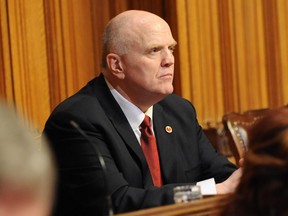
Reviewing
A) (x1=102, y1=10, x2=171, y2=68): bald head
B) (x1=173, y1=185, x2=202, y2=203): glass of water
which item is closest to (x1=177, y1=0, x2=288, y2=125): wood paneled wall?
(x1=102, y1=10, x2=171, y2=68): bald head

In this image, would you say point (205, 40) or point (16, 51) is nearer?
point (16, 51)

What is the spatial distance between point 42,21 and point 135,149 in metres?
1.93

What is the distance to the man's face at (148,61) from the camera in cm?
367

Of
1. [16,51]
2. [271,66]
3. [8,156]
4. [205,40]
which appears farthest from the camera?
[271,66]

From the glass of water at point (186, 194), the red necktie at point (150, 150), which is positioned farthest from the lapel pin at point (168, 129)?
the glass of water at point (186, 194)

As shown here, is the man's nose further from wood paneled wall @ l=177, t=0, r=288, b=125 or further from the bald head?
wood paneled wall @ l=177, t=0, r=288, b=125

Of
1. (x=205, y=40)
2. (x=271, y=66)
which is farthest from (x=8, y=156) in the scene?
(x=271, y=66)

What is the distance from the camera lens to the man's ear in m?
3.72

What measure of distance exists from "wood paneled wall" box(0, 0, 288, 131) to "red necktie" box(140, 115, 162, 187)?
Result: 141 centimetres

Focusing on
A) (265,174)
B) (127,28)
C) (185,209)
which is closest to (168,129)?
(127,28)

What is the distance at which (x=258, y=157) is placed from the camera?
1.14 meters

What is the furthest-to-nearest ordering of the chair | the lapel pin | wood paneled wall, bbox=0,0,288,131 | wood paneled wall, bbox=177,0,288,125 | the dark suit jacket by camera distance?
wood paneled wall, bbox=177,0,288,125 → wood paneled wall, bbox=0,0,288,131 → the chair → the lapel pin → the dark suit jacket

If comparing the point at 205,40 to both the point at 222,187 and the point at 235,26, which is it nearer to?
the point at 235,26

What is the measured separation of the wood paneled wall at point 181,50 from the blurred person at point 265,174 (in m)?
3.61
